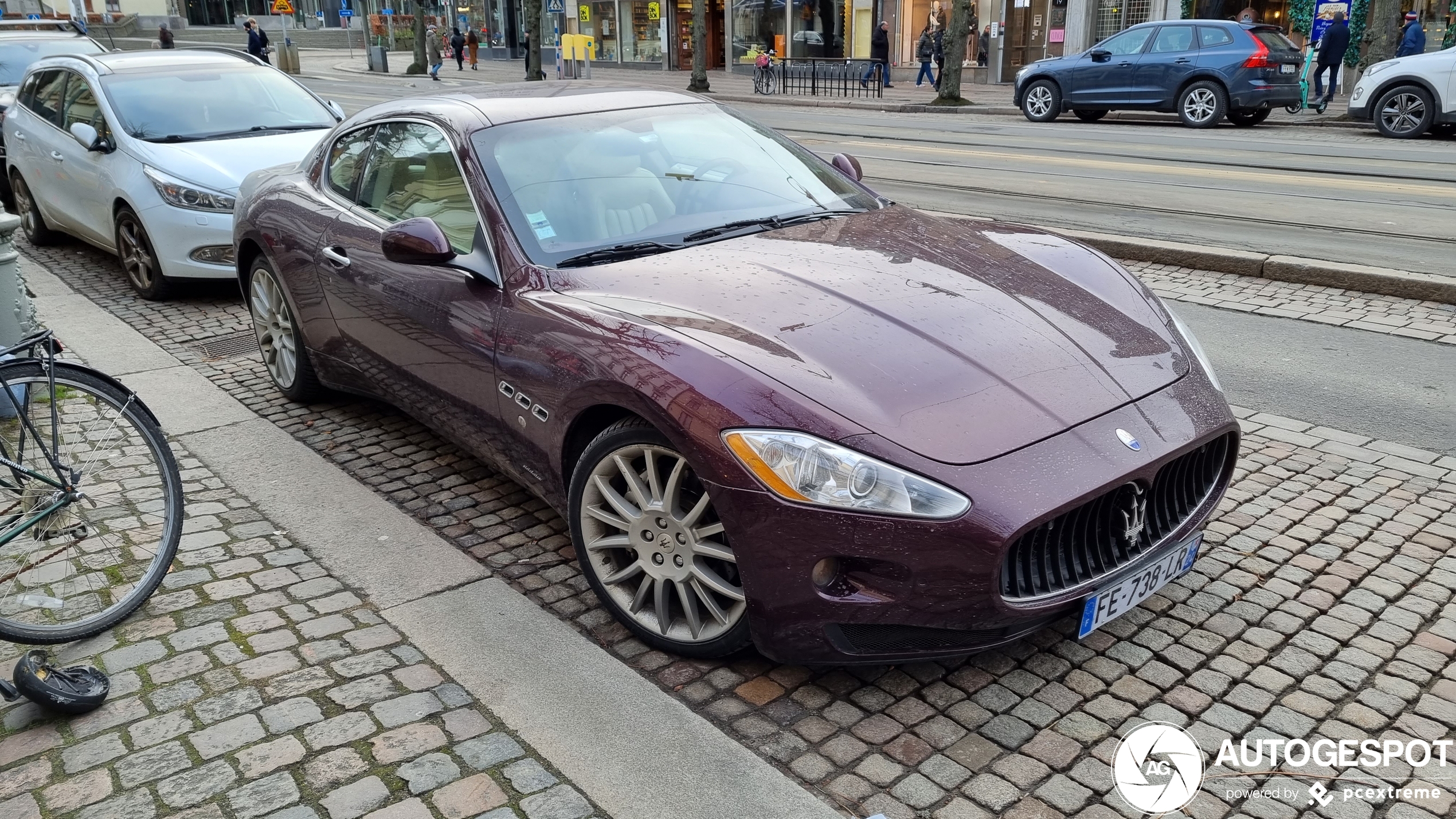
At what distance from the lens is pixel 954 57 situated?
26281 millimetres


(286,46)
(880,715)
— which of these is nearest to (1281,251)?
(880,715)

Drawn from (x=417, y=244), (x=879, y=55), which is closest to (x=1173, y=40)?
(x=879, y=55)

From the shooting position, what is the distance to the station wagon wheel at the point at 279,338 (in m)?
5.69

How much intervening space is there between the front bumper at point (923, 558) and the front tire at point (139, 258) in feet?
21.5

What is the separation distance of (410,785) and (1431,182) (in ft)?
42.1

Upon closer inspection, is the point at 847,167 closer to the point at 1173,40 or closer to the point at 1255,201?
the point at 1255,201

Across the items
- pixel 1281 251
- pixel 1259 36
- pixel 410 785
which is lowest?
pixel 410 785

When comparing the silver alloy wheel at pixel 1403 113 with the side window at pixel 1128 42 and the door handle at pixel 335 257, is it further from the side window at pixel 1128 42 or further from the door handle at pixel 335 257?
the door handle at pixel 335 257

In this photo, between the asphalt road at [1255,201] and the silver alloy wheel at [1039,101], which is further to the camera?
the silver alloy wheel at [1039,101]

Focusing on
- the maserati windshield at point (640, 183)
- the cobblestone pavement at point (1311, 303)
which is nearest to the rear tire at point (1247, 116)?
the cobblestone pavement at point (1311, 303)

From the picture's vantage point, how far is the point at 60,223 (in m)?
9.66

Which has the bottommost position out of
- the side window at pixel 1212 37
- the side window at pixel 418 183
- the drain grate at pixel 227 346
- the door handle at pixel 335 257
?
the drain grate at pixel 227 346

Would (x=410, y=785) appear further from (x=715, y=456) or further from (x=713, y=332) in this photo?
(x=713, y=332)

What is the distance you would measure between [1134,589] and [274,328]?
4574 millimetres
